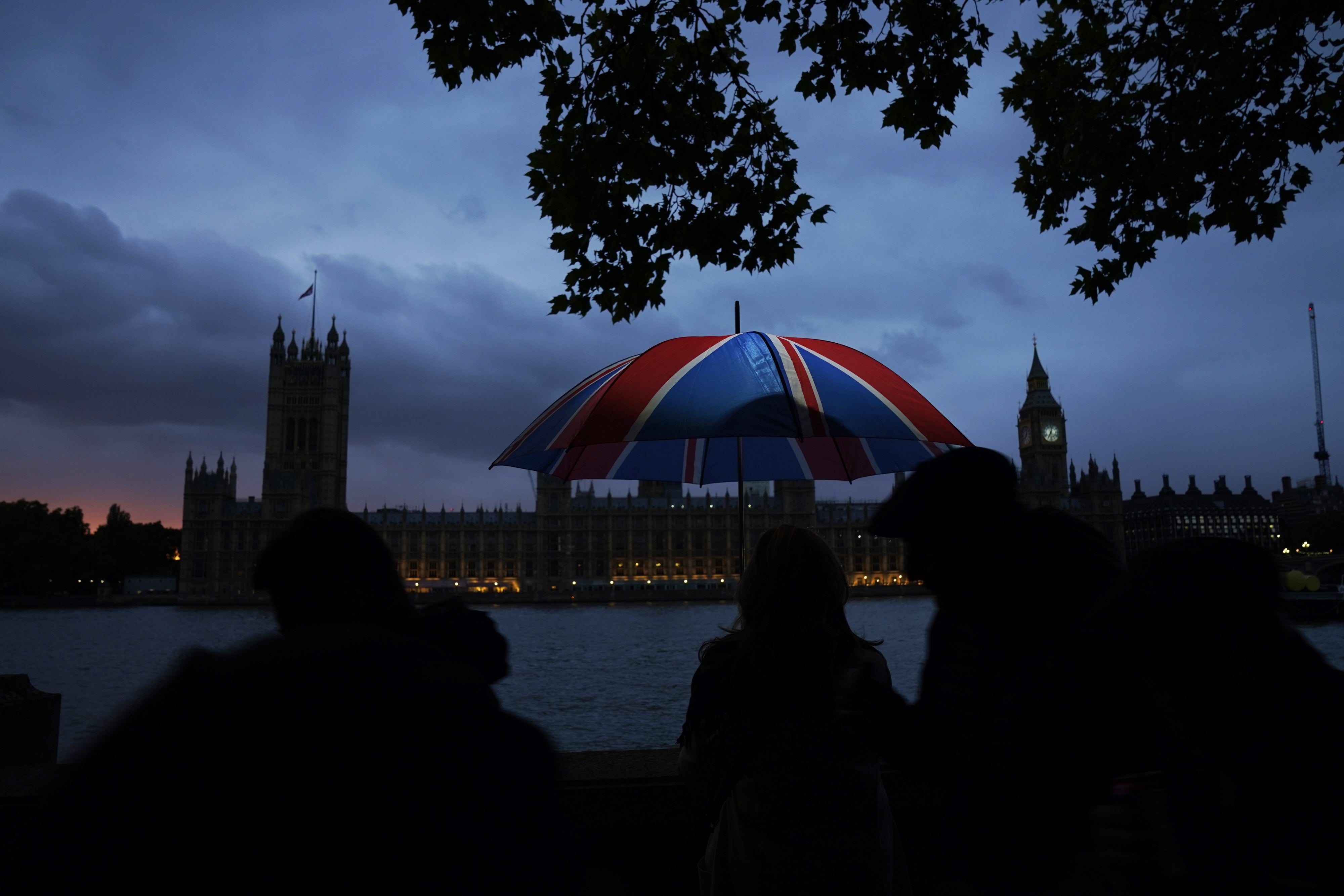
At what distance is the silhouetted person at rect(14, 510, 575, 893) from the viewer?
807mm

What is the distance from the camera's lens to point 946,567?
5.08 feet

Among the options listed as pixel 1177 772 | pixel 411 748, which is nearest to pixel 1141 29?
pixel 1177 772

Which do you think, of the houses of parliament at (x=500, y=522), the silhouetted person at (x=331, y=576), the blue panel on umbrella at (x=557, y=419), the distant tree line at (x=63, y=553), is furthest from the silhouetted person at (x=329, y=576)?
the distant tree line at (x=63, y=553)

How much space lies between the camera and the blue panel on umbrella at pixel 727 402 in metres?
2.78

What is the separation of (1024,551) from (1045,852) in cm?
48

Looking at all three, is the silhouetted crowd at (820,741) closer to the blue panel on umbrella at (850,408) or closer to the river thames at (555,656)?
the river thames at (555,656)

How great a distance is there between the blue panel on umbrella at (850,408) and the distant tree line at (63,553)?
72.5 metres

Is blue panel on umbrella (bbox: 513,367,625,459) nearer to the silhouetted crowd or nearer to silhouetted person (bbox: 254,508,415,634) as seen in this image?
the silhouetted crowd

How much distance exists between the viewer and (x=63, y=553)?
198ft

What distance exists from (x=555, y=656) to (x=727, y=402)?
69.4 feet

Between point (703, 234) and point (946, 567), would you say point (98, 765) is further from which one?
point (703, 234)

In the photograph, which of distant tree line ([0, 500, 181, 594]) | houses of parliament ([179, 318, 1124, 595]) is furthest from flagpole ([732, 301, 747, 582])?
distant tree line ([0, 500, 181, 594])

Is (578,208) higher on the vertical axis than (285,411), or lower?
lower

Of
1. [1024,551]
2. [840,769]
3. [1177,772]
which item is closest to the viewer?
[1177,772]
